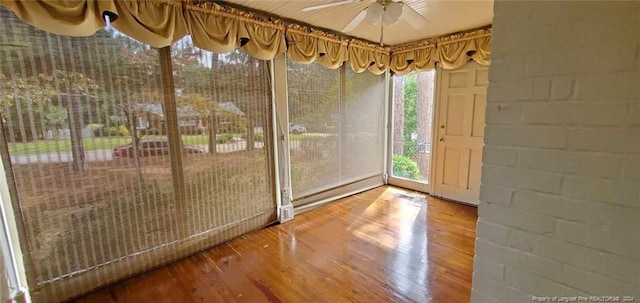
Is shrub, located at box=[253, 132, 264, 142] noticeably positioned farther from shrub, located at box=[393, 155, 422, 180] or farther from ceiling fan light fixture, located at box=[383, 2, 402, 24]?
shrub, located at box=[393, 155, 422, 180]

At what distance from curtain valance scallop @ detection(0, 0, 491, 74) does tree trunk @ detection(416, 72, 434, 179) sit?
249 mm

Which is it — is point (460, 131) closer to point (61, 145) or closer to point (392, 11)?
point (392, 11)

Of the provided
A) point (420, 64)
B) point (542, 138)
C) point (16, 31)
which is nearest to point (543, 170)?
point (542, 138)

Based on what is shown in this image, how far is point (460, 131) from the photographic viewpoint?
3584 mm

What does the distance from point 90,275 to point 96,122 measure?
1.09 meters

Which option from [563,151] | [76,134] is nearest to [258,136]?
[76,134]

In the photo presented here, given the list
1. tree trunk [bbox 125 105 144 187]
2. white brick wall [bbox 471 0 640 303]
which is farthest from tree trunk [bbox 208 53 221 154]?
white brick wall [bbox 471 0 640 303]

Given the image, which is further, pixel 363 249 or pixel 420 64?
pixel 420 64

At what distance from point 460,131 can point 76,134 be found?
3904mm

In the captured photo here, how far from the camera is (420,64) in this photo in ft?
12.2

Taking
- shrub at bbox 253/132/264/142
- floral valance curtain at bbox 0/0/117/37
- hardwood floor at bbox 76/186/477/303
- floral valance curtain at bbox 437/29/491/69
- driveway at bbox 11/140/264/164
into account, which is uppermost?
floral valance curtain at bbox 437/29/491/69

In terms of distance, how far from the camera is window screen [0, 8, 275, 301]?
1.66 meters

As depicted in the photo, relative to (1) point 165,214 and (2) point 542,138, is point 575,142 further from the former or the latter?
(1) point 165,214

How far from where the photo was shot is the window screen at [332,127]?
3.19 m
